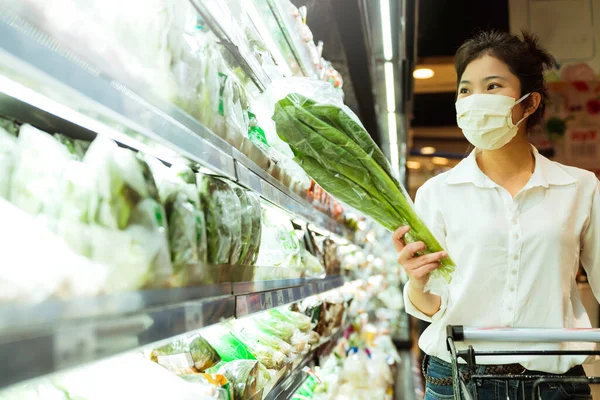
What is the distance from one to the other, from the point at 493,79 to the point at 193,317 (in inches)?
55.2

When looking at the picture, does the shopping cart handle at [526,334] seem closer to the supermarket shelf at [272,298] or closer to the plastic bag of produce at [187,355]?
the supermarket shelf at [272,298]

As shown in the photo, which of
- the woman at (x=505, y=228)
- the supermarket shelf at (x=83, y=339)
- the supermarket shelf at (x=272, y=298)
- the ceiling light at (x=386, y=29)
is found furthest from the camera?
the ceiling light at (x=386, y=29)

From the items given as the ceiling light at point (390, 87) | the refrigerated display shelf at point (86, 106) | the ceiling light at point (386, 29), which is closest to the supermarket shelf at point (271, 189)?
the refrigerated display shelf at point (86, 106)

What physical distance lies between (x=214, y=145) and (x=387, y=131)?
345 centimetres

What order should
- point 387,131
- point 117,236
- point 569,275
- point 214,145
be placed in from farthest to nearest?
point 387,131 < point 569,275 < point 214,145 < point 117,236

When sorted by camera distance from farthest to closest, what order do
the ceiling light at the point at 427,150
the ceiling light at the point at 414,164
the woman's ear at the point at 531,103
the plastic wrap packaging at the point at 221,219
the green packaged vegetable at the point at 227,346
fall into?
1. the ceiling light at the point at 414,164
2. the ceiling light at the point at 427,150
3. the woman's ear at the point at 531,103
4. the green packaged vegetable at the point at 227,346
5. the plastic wrap packaging at the point at 221,219

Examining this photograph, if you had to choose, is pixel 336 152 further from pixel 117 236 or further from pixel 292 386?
pixel 292 386

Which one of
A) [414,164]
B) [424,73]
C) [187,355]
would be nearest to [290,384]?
[187,355]

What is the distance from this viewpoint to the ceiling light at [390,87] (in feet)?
10.7

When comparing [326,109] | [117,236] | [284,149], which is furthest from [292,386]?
[117,236]

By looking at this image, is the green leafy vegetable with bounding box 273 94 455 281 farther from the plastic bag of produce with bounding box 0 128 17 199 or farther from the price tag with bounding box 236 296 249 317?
the plastic bag of produce with bounding box 0 128 17 199

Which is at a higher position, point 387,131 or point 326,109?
point 387,131

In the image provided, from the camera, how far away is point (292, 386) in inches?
89.2

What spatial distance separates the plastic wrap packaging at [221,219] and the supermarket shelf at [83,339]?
239 mm
